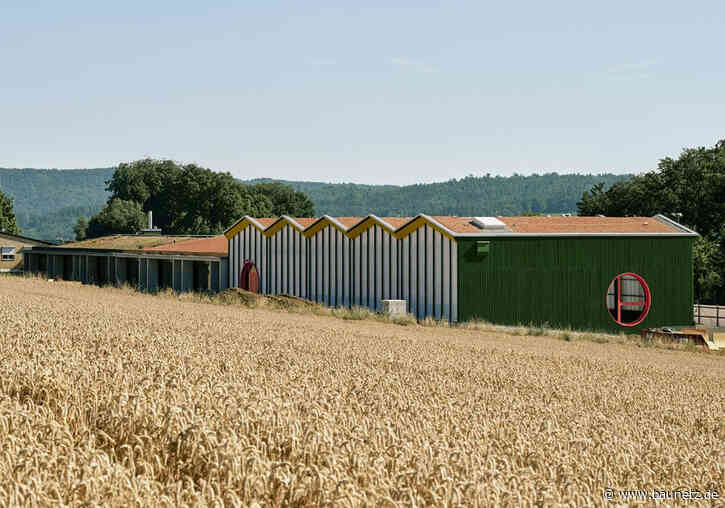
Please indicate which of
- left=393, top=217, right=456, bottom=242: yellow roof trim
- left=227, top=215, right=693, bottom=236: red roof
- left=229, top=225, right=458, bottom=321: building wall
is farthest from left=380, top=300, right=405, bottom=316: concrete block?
left=227, top=215, right=693, bottom=236: red roof

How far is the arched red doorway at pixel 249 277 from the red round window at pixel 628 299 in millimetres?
17338

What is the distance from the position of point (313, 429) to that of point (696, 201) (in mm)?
65984

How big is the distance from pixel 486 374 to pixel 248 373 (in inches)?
176

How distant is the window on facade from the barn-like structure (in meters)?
45.3

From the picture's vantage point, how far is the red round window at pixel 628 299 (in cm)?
3672

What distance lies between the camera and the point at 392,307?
33.4 metres

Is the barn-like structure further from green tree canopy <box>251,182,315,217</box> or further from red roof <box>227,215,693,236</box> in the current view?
green tree canopy <box>251,182,315,217</box>

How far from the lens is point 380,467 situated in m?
5.35

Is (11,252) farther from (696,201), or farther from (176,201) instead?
(696,201)

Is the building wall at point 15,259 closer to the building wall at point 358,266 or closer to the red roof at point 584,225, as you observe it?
the building wall at point 358,266

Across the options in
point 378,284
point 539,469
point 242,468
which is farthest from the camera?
point 378,284

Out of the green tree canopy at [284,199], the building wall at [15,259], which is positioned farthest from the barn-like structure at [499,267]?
the green tree canopy at [284,199]

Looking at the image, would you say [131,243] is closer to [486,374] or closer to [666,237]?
[666,237]

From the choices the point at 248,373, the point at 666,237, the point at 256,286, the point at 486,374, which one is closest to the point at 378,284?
the point at 256,286
